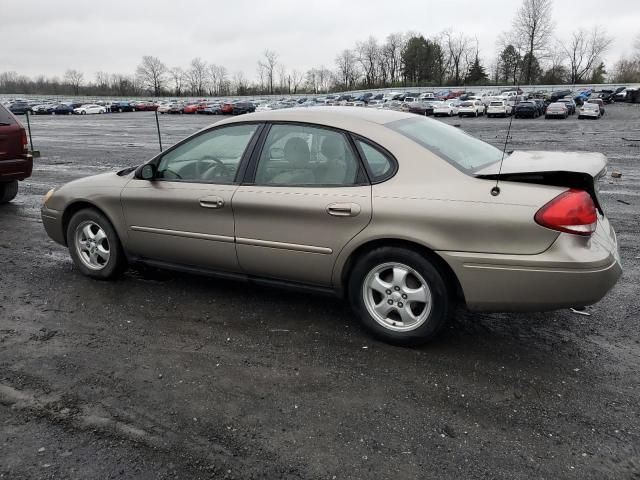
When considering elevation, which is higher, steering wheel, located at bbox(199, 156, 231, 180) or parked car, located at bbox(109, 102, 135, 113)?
steering wheel, located at bbox(199, 156, 231, 180)

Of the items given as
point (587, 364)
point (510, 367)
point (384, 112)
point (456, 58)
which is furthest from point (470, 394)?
point (456, 58)

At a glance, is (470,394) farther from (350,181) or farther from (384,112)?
(384,112)

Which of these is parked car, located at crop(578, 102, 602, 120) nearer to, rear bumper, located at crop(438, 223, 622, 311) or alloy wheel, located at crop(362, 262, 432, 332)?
rear bumper, located at crop(438, 223, 622, 311)

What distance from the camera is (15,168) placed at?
8664 millimetres

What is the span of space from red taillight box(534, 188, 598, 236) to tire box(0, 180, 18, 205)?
8818 millimetres

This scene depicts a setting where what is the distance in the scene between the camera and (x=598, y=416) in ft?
9.69

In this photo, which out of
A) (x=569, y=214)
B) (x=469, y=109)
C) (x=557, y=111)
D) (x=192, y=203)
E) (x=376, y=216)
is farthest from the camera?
(x=469, y=109)

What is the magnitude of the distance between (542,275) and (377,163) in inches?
50.7

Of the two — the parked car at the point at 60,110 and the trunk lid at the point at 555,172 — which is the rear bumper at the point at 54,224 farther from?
the parked car at the point at 60,110

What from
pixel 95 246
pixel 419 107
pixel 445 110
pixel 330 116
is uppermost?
pixel 330 116

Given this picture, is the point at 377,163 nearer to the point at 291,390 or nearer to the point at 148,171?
the point at 291,390

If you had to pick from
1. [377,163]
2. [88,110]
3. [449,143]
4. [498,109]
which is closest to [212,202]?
[377,163]

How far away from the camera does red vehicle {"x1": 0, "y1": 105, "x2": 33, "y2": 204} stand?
27.9 ft

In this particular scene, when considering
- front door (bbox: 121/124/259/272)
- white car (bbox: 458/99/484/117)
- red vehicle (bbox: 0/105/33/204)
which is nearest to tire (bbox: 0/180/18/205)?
red vehicle (bbox: 0/105/33/204)
